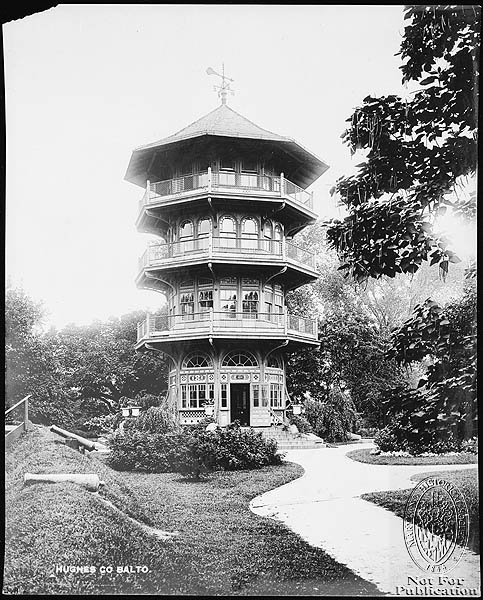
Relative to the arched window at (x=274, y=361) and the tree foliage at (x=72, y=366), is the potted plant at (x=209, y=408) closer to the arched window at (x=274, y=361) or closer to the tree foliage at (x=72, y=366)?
the tree foliage at (x=72, y=366)

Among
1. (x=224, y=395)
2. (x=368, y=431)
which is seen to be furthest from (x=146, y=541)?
(x=368, y=431)

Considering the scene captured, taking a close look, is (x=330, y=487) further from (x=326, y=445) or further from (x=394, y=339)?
(x=394, y=339)

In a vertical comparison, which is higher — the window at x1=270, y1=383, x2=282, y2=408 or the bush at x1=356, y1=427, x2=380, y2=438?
the window at x1=270, y1=383, x2=282, y2=408

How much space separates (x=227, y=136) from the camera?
26.1 ft

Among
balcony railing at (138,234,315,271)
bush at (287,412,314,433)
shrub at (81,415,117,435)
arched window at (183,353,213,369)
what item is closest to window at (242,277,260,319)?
balcony railing at (138,234,315,271)

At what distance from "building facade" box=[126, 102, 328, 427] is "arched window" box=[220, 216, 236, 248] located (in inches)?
0.6

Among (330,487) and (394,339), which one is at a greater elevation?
(394,339)

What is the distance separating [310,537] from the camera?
21.1ft

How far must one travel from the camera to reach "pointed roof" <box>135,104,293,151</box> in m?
7.43

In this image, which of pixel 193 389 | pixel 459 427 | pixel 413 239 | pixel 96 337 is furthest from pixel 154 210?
pixel 459 427

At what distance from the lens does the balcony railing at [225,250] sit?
779 centimetres

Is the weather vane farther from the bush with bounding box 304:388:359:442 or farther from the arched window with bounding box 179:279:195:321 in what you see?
the bush with bounding box 304:388:359:442

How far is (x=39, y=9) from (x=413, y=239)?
15.1ft

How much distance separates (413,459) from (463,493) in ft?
2.01
